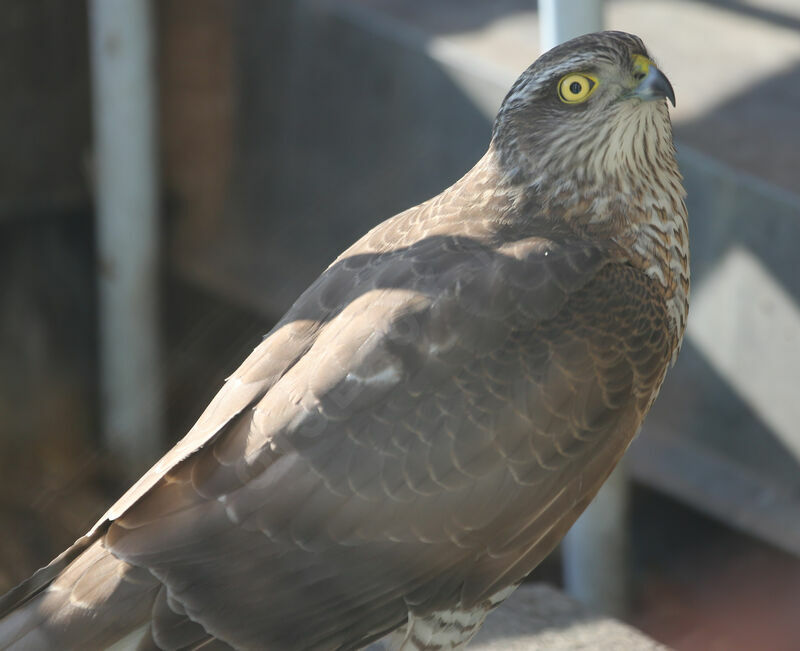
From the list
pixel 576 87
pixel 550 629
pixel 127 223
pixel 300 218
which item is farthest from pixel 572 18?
pixel 127 223

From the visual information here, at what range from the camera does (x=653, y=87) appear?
9.82 feet

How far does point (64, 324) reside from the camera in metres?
6.67

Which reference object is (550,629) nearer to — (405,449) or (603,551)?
(603,551)

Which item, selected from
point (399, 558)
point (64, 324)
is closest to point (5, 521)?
point (64, 324)

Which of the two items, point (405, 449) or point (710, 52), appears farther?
point (710, 52)

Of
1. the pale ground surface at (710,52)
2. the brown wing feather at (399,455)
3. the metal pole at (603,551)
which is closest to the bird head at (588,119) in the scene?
the brown wing feather at (399,455)

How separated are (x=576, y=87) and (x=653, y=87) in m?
0.20

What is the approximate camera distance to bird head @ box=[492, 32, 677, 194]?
119 inches

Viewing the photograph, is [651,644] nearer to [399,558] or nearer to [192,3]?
[399,558]

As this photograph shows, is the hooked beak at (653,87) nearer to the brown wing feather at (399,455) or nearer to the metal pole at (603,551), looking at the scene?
the brown wing feather at (399,455)

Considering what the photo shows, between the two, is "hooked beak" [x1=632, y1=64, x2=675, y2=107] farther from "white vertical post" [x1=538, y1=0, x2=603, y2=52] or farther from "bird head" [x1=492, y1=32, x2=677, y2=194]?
"white vertical post" [x1=538, y1=0, x2=603, y2=52]

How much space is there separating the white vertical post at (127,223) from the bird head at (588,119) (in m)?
3.13

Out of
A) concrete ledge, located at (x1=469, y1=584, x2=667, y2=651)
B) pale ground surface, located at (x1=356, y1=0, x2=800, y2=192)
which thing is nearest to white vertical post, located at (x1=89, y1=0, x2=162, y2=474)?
pale ground surface, located at (x1=356, y1=0, x2=800, y2=192)

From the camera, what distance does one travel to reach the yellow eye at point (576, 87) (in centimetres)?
307
